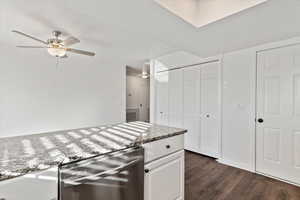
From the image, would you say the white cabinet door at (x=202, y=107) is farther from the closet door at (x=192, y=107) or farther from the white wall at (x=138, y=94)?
the white wall at (x=138, y=94)

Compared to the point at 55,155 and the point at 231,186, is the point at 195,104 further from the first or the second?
the point at 55,155

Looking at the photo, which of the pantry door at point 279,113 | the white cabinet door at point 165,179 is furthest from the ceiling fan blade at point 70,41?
the pantry door at point 279,113

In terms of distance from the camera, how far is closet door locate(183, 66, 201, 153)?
3.57 metres

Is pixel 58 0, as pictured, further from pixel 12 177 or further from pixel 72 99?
pixel 72 99

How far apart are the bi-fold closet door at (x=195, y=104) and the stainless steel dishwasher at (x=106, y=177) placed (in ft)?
8.26

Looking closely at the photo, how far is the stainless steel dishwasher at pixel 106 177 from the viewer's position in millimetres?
895

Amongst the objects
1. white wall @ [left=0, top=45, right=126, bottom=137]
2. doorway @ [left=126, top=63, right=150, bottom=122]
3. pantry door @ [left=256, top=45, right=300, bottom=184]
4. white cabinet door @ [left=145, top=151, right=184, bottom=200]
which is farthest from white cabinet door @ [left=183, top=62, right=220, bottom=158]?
doorway @ [left=126, top=63, right=150, bottom=122]

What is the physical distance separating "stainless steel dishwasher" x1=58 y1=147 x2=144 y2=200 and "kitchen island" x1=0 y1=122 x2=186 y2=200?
4cm

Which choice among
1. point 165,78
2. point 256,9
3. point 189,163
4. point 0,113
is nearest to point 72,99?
point 0,113

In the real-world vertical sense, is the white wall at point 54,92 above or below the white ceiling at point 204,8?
below

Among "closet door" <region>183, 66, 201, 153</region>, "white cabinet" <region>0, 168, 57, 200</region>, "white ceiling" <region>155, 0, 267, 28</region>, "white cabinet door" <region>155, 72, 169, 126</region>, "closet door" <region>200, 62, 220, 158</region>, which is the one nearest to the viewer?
"white cabinet" <region>0, 168, 57, 200</region>

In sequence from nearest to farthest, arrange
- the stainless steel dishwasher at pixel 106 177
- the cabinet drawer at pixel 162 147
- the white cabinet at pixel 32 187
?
1. the white cabinet at pixel 32 187
2. the stainless steel dishwasher at pixel 106 177
3. the cabinet drawer at pixel 162 147

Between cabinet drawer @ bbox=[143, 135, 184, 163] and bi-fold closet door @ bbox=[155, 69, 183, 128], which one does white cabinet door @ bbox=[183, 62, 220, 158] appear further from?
cabinet drawer @ bbox=[143, 135, 184, 163]

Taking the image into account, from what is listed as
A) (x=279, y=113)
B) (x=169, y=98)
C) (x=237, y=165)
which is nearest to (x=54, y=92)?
(x=169, y=98)
